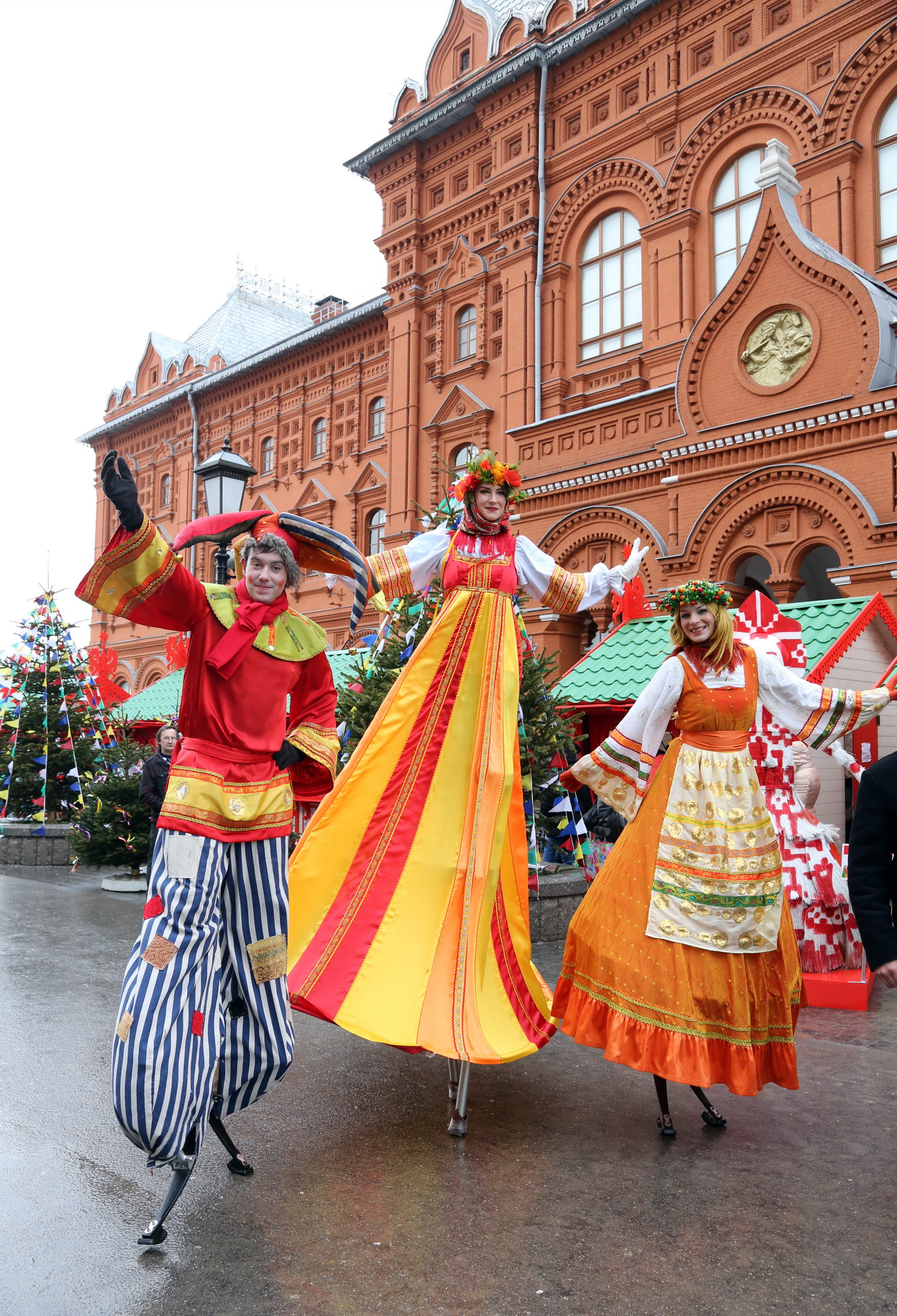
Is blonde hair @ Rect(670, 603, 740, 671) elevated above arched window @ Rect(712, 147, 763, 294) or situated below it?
below

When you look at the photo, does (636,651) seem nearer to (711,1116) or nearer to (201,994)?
(711,1116)

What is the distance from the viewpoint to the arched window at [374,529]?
76.9 ft

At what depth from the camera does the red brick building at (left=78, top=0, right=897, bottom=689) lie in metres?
12.7

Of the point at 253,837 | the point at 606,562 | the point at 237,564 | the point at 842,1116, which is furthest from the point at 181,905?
the point at 606,562

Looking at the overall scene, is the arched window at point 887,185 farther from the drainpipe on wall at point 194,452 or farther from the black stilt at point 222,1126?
the drainpipe on wall at point 194,452

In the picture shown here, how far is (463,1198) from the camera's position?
3.34 m

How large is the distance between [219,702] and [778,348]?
11694 millimetres

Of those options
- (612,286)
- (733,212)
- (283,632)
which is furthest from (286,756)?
(612,286)

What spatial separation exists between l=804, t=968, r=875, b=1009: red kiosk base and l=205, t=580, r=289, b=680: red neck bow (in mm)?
4364

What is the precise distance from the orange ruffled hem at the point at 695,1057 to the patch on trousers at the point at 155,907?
1858 mm

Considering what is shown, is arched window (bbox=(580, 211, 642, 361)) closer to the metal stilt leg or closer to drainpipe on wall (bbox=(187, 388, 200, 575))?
drainpipe on wall (bbox=(187, 388, 200, 575))

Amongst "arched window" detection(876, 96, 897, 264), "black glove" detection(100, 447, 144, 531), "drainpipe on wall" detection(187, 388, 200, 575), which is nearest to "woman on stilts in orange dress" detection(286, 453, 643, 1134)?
"black glove" detection(100, 447, 144, 531)

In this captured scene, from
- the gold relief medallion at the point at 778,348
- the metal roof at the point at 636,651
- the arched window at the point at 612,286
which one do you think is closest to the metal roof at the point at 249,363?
the arched window at the point at 612,286

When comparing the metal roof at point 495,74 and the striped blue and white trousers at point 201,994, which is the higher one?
the metal roof at point 495,74
